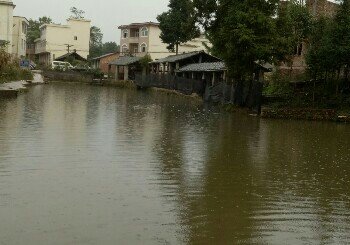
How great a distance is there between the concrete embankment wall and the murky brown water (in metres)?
44.6

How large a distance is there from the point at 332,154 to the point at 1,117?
1280 centimetres

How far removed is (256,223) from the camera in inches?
293

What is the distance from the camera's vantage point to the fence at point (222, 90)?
96.6 ft

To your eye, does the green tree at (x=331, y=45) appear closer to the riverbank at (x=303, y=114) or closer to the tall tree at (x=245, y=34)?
the tall tree at (x=245, y=34)

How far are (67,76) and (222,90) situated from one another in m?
33.7

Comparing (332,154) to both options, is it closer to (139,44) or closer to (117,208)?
(117,208)

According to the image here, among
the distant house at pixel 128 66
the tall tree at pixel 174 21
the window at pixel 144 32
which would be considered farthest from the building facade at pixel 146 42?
the tall tree at pixel 174 21

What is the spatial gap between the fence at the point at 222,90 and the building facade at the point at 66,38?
35.6 metres

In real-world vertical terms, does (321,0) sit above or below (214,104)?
above

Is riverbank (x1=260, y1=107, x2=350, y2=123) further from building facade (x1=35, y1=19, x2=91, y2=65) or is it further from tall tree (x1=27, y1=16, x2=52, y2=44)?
tall tree (x1=27, y1=16, x2=52, y2=44)

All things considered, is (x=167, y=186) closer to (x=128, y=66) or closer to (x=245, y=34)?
(x=245, y=34)

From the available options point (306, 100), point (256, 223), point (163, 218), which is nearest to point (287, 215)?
point (256, 223)

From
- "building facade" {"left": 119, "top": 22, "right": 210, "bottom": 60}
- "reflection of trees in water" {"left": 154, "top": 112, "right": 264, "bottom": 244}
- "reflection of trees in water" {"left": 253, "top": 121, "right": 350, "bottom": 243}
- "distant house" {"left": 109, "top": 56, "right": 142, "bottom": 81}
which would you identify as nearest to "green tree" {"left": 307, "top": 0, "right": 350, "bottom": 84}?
"reflection of trees in water" {"left": 253, "top": 121, "right": 350, "bottom": 243}

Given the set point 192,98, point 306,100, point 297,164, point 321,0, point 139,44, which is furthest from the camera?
point 139,44
